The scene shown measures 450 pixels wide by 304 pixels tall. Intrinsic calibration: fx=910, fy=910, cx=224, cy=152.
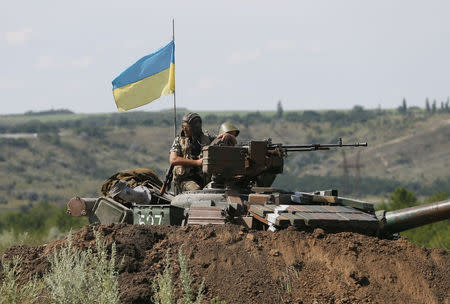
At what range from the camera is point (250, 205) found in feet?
41.2

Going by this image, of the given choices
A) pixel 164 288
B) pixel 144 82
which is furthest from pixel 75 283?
pixel 144 82

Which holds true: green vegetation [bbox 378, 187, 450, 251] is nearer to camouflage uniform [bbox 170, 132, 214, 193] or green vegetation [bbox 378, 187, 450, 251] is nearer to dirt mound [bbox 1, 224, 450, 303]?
camouflage uniform [bbox 170, 132, 214, 193]

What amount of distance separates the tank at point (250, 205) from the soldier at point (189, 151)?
0.23 meters

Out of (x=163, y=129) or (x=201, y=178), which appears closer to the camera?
(x=201, y=178)

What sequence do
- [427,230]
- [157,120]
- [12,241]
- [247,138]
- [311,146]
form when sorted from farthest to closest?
[157,120], [247,138], [427,230], [12,241], [311,146]

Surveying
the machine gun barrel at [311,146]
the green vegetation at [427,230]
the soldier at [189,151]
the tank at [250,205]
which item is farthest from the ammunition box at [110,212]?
the green vegetation at [427,230]

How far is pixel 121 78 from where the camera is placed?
17516 mm

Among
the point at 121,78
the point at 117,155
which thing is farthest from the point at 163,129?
the point at 121,78

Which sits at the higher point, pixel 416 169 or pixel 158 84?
pixel 158 84

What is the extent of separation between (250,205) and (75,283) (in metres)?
3.32

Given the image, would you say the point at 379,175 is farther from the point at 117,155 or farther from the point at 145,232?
the point at 145,232

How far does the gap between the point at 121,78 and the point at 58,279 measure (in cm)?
801

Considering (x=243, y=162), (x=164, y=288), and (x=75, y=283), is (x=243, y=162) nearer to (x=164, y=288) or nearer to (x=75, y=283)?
(x=164, y=288)

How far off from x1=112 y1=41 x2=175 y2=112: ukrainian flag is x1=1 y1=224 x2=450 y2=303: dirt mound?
232 inches
